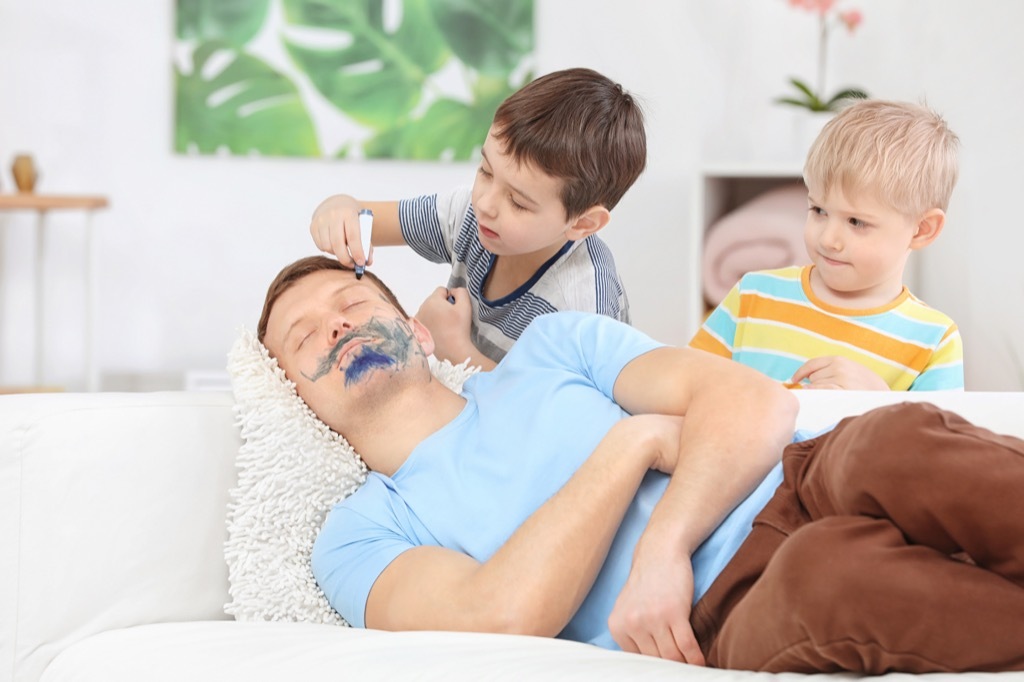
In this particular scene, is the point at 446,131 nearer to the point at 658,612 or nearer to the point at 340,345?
the point at 340,345

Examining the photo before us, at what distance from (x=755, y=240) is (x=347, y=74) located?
1.40 m

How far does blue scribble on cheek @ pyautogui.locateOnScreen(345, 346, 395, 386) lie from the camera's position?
1269 mm

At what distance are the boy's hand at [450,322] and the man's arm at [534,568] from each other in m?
0.56

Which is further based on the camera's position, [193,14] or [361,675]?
[193,14]

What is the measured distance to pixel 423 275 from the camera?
3.56 m

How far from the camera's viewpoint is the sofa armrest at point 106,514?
111 cm

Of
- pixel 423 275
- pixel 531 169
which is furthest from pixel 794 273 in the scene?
pixel 423 275

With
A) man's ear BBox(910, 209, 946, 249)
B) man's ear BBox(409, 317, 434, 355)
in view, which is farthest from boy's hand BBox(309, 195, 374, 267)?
man's ear BBox(910, 209, 946, 249)

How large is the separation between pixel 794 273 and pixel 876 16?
6.74 ft

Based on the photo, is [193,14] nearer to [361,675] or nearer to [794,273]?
[794,273]

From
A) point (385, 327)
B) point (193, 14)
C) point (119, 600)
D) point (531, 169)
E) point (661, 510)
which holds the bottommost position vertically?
point (119, 600)

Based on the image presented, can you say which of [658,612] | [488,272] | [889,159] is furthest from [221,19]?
[658,612]

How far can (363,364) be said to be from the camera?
1.27 meters

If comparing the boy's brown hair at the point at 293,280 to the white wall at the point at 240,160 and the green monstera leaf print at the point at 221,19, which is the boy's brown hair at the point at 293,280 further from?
the green monstera leaf print at the point at 221,19
